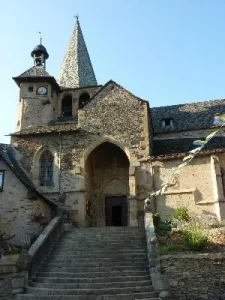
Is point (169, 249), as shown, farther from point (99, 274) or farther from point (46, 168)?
point (46, 168)

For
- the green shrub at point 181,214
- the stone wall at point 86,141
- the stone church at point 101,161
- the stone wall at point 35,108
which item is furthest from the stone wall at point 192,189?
the stone wall at point 35,108

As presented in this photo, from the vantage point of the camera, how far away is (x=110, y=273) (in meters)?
12.4

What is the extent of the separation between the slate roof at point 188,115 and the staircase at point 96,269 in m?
10.7

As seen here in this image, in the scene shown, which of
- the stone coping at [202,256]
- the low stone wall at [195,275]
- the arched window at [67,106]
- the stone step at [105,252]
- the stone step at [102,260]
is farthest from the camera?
the arched window at [67,106]

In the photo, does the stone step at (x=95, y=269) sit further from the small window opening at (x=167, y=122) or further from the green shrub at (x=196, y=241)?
the small window opening at (x=167, y=122)

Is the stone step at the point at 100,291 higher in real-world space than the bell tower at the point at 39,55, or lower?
lower

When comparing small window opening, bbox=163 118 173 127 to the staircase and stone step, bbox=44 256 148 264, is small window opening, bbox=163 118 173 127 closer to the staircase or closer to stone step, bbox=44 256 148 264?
the staircase

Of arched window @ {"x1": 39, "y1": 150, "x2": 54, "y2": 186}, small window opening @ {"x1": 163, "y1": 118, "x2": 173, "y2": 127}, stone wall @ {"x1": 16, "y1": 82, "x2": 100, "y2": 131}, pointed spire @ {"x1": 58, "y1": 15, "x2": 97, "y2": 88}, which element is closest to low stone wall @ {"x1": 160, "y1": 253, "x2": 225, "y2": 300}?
arched window @ {"x1": 39, "y1": 150, "x2": 54, "y2": 186}

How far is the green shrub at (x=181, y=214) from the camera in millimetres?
17595

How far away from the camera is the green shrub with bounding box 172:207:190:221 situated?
1760 centimetres

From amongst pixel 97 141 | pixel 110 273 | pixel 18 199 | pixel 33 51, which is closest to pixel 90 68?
pixel 33 51

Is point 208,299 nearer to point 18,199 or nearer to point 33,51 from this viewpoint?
point 18,199

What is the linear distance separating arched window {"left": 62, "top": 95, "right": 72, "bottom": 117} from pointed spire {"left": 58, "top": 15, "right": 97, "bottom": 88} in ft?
3.71

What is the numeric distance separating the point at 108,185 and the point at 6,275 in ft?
37.4
